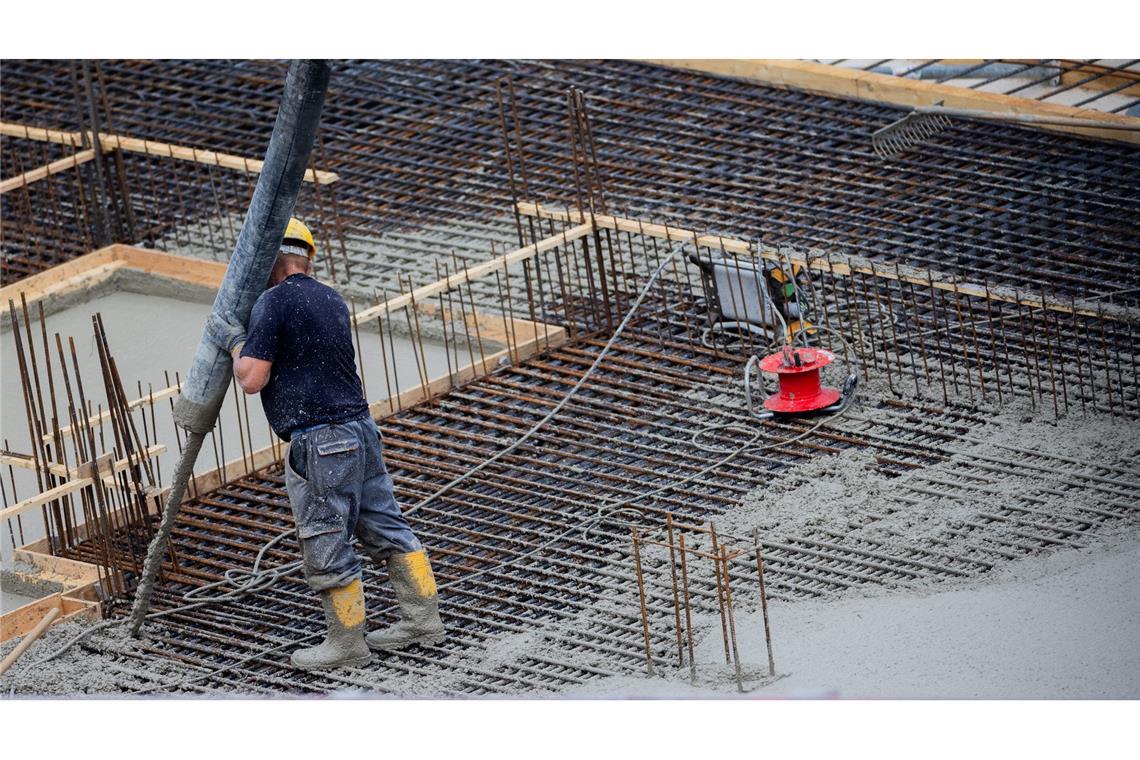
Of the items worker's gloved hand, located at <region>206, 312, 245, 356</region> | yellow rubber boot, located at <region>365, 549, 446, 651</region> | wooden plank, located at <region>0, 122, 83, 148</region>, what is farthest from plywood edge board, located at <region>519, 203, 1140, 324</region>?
worker's gloved hand, located at <region>206, 312, 245, 356</region>

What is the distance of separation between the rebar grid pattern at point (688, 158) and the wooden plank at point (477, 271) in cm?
93

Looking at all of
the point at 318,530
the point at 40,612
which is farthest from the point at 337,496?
the point at 40,612

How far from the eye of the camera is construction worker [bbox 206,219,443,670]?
10164 millimetres

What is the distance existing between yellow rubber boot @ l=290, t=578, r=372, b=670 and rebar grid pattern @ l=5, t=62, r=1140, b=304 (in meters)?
4.33

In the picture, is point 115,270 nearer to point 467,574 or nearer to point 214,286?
point 214,286

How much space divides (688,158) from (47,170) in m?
3.79

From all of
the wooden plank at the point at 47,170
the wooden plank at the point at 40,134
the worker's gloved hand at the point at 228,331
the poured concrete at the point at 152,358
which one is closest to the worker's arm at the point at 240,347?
the worker's gloved hand at the point at 228,331

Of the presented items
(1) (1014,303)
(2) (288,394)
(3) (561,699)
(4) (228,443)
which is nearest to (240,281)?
(2) (288,394)

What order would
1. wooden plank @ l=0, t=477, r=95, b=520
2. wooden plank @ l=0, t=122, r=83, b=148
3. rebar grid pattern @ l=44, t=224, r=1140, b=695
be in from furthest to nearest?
1. wooden plank @ l=0, t=122, r=83, b=148
2. wooden plank @ l=0, t=477, r=95, b=520
3. rebar grid pattern @ l=44, t=224, r=1140, b=695

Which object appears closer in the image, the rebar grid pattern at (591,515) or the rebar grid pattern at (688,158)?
the rebar grid pattern at (591,515)

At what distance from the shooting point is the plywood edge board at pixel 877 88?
48.9ft

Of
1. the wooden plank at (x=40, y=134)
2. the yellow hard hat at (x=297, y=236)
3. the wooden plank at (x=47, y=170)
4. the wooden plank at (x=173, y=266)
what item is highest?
the yellow hard hat at (x=297, y=236)

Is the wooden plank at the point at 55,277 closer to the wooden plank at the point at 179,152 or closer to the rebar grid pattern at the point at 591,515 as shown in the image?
the wooden plank at the point at 179,152

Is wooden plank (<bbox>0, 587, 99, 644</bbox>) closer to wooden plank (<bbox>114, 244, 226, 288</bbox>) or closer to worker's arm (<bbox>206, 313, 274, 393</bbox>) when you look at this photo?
worker's arm (<bbox>206, 313, 274, 393</bbox>)
